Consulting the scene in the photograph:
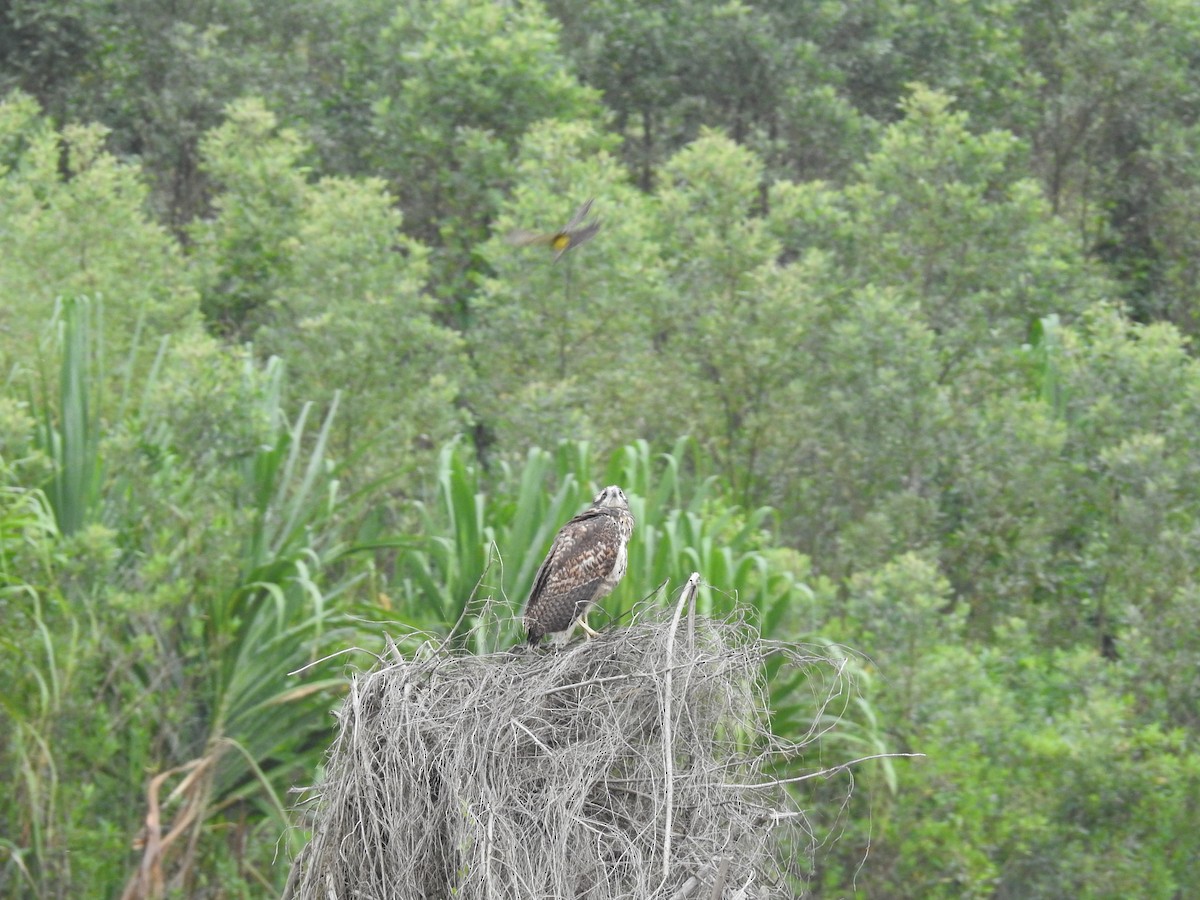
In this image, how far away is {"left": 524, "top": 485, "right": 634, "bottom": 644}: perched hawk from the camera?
23.2 ft

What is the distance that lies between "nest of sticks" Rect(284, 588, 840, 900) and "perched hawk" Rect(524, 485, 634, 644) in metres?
1.10

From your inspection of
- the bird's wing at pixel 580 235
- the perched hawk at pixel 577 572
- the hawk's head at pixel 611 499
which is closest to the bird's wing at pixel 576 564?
the perched hawk at pixel 577 572

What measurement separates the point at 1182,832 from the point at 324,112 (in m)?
12.7

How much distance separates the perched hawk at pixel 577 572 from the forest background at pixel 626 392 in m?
0.24

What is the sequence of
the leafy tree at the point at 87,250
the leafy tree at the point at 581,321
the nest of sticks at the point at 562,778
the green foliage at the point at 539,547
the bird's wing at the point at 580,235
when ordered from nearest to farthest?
the nest of sticks at the point at 562,778 < the green foliage at the point at 539,547 < the bird's wing at the point at 580,235 < the leafy tree at the point at 87,250 < the leafy tree at the point at 581,321

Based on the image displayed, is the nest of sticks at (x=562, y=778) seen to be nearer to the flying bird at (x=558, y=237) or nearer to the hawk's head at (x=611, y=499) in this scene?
the hawk's head at (x=611, y=499)

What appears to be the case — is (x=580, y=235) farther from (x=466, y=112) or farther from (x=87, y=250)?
(x=466, y=112)

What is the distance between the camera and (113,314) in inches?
534

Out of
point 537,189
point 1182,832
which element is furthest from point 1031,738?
point 537,189

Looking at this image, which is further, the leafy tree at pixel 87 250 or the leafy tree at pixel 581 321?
the leafy tree at pixel 581 321

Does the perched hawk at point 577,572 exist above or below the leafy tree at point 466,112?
above

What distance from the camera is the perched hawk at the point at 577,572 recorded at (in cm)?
707

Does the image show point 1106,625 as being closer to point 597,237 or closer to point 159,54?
point 597,237

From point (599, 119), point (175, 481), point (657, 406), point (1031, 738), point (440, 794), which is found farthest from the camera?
point (599, 119)
